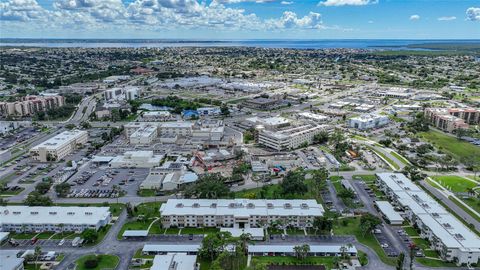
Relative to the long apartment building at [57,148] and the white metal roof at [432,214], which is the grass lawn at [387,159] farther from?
the long apartment building at [57,148]

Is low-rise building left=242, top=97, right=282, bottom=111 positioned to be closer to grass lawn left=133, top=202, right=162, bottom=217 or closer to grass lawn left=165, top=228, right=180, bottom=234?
grass lawn left=133, top=202, right=162, bottom=217

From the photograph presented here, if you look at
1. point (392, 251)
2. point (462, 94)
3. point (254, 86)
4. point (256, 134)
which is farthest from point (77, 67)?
point (392, 251)

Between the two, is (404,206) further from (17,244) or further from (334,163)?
(17,244)

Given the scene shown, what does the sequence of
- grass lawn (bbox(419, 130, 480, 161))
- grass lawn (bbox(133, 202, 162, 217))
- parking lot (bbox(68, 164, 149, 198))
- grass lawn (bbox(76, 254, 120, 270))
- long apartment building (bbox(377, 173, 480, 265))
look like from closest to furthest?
1. grass lawn (bbox(76, 254, 120, 270))
2. long apartment building (bbox(377, 173, 480, 265))
3. grass lawn (bbox(133, 202, 162, 217))
4. parking lot (bbox(68, 164, 149, 198))
5. grass lawn (bbox(419, 130, 480, 161))

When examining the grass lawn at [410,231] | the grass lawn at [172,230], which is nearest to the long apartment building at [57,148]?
the grass lawn at [172,230]

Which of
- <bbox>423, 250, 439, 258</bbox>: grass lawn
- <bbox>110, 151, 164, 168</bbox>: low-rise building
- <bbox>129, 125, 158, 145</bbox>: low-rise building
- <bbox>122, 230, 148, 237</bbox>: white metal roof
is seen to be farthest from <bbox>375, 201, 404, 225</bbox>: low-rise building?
<bbox>129, 125, 158, 145</bbox>: low-rise building
